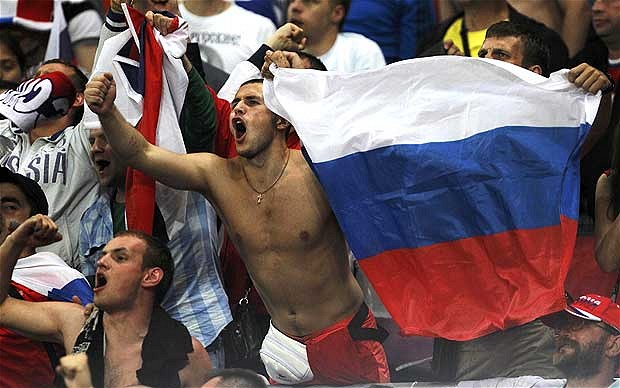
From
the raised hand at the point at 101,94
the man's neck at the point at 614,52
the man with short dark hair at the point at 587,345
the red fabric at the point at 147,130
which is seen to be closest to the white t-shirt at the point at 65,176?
the red fabric at the point at 147,130

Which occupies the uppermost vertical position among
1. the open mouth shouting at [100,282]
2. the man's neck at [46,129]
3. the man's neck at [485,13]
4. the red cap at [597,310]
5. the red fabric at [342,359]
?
the man's neck at [485,13]

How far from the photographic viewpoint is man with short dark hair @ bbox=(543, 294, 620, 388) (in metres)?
4.75

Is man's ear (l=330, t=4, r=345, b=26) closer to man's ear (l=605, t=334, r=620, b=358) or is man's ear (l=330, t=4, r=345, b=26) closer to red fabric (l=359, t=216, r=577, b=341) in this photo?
red fabric (l=359, t=216, r=577, b=341)

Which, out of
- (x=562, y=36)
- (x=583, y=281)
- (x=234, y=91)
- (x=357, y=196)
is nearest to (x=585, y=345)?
(x=583, y=281)

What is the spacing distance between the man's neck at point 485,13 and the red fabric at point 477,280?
1.63m

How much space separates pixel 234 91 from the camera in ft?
18.4

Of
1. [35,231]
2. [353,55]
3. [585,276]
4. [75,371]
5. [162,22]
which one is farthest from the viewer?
[353,55]

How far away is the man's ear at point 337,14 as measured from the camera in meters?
6.61

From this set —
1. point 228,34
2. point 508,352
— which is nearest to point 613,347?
point 508,352

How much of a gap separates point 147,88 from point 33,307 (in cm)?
90

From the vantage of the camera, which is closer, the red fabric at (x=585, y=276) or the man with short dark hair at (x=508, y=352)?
the man with short dark hair at (x=508, y=352)

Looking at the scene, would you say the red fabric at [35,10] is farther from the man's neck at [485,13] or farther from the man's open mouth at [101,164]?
the man's neck at [485,13]

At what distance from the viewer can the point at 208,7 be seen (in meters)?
6.77

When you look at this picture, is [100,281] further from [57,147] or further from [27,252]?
[57,147]
